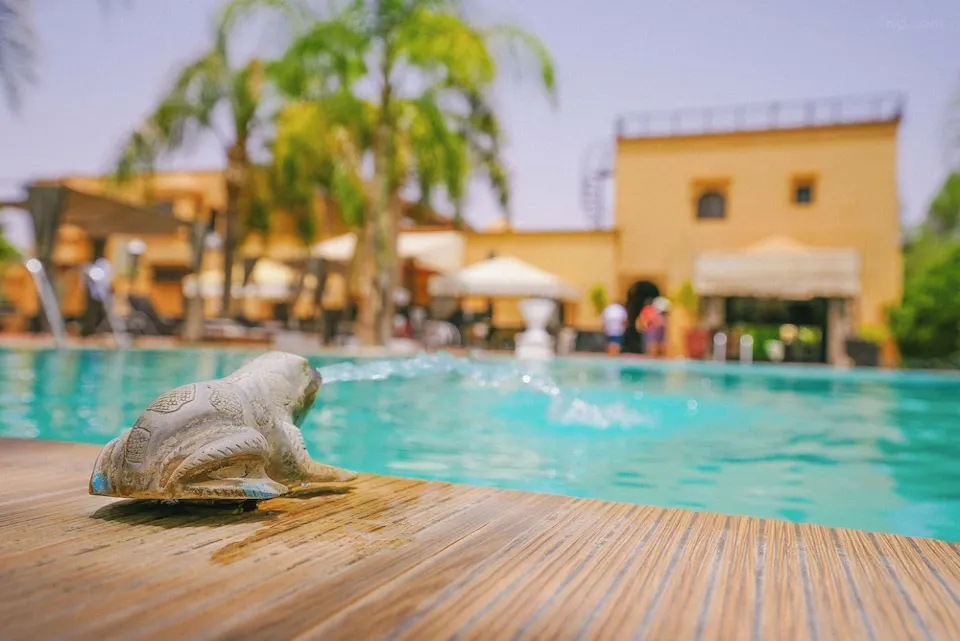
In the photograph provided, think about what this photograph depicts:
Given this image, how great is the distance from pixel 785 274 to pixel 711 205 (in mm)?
4045

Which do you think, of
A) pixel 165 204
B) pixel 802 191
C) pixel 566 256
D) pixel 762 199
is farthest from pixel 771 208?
pixel 165 204

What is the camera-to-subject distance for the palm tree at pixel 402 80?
14797 millimetres

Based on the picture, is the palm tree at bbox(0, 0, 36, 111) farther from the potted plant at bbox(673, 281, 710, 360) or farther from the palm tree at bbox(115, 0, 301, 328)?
the potted plant at bbox(673, 281, 710, 360)

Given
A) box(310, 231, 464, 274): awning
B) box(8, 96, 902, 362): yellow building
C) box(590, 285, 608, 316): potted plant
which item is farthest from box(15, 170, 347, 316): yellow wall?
box(590, 285, 608, 316): potted plant

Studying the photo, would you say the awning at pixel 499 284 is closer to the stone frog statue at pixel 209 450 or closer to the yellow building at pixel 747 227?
the yellow building at pixel 747 227

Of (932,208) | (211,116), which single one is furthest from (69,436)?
(932,208)

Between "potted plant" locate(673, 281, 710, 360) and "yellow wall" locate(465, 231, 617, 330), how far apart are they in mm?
1999

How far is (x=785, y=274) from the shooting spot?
59.7 ft

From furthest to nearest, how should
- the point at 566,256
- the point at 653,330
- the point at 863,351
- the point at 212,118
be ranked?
the point at 566,256
the point at 212,118
the point at 653,330
the point at 863,351

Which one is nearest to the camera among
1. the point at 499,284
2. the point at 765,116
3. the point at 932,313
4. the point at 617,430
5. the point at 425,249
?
the point at 617,430

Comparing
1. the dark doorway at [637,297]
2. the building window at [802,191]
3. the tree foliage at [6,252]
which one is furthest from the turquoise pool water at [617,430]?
the tree foliage at [6,252]

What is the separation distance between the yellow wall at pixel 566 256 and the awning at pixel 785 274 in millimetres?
2938

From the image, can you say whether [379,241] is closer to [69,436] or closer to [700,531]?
[69,436]

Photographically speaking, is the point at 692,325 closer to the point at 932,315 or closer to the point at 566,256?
the point at 566,256
